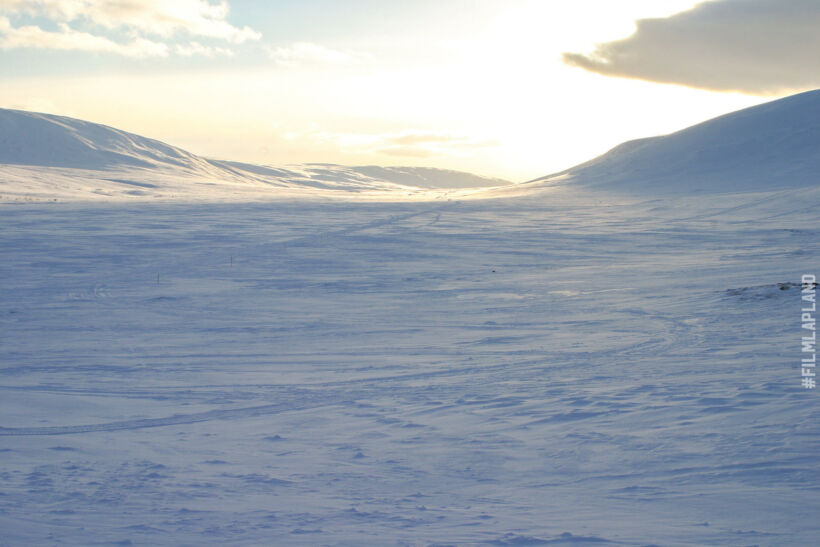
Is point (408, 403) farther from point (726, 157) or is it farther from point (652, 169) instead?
point (726, 157)

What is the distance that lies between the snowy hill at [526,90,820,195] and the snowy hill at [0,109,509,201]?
16.5 metres

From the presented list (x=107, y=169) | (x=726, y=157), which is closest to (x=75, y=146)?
(x=107, y=169)

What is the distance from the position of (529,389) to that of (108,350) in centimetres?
658

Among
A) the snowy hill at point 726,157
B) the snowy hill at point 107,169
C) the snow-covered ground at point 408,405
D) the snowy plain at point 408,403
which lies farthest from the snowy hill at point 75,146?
the snow-covered ground at point 408,405

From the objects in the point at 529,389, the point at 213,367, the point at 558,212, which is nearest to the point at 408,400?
the point at 529,389

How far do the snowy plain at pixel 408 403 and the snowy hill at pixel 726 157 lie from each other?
25829 mm

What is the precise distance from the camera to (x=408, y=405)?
7.52 metres

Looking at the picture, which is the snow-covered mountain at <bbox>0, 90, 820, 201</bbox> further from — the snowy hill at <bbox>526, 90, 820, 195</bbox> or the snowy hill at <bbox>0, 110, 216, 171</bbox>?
the snowy hill at <bbox>0, 110, 216, 171</bbox>

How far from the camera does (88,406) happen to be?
767cm

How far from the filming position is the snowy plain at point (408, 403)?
15.4 feet

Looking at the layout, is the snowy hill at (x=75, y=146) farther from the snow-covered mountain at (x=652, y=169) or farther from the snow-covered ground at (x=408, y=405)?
the snow-covered ground at (x=408, y=405)

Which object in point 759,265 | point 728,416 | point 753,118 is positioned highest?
point 753,118

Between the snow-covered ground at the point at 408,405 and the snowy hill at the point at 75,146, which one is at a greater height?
the snowy hill at the point at 75,146

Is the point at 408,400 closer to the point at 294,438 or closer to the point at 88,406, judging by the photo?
the point at 294,438
